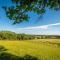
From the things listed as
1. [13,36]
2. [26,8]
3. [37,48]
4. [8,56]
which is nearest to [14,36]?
[13,36]

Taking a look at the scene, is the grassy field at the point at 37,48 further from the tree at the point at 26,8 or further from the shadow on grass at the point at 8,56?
the tree at the point at 26,8

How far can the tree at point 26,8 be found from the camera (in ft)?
15.7

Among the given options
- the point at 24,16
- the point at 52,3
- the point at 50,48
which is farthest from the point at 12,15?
the point at 50,48

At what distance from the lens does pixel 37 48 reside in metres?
5.56

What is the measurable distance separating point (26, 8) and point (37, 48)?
3.65 feet

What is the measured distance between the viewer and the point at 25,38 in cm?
559

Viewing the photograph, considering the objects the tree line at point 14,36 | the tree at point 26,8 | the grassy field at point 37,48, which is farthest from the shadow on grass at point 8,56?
the tree at point 26,8

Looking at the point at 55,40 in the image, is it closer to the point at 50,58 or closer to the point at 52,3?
the point at 50,58

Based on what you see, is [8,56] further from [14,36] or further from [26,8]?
[26,8]

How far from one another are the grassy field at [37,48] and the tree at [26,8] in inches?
31.3

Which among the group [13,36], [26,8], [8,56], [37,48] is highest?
[26,8]

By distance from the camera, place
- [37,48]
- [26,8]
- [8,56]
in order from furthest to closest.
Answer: [8,56]
[37,48]
[26,8]

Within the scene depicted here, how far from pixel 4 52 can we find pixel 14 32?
1.67ft

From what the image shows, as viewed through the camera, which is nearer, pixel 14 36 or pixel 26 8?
pixel 26 8
